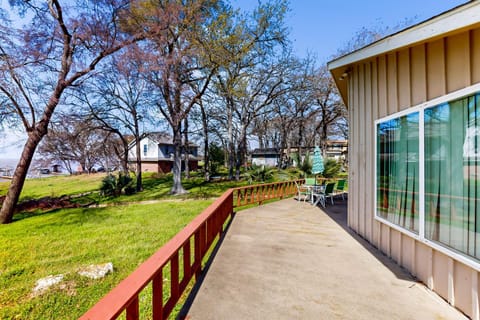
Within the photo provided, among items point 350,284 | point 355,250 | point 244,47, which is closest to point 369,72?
point 355,250

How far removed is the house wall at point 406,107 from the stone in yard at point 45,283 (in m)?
5.19

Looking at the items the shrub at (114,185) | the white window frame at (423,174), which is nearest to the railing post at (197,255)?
the white window frame at (423,174)

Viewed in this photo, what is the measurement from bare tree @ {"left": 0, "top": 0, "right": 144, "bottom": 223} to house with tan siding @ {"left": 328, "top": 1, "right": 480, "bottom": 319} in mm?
9985

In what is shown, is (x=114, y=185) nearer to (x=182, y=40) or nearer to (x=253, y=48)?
(x=182, y=40)

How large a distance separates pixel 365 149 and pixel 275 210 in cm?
Result: 320

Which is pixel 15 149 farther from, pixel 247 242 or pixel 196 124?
pixel 247 242

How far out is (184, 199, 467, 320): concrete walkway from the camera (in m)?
2.17

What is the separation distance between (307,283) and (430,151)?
2.10 meters

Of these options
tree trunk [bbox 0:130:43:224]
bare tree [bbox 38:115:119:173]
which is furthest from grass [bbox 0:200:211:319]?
bare tree [bbox 38:115:119:173]

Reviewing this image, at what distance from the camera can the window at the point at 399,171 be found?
282 centimetres

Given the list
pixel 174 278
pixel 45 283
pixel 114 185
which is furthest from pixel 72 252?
pixel 114 185

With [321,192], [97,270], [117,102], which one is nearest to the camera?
[97,270]

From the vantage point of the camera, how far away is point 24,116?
28.9 ft

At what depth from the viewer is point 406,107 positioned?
2990mm
